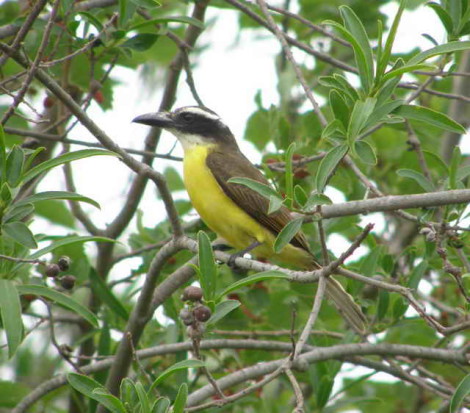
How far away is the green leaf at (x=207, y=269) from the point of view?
3.57 metres

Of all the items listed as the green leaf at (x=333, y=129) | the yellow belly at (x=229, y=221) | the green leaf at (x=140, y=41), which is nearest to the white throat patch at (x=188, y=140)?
the yellow belly at (x=229, y=221)

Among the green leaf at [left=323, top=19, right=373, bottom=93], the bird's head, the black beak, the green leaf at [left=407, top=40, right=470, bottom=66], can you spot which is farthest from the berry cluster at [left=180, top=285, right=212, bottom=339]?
the bird's head

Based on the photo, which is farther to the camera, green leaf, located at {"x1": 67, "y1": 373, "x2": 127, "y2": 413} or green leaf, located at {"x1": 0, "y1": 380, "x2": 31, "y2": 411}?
green leaf, located at {"x1": 0, "y1": 380, "x2": 31, "y2": 411}

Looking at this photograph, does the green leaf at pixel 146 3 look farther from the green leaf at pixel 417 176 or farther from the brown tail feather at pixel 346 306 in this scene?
the brown tail feather at pixel 346 306

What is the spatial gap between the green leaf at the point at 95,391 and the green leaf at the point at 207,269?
0.58m

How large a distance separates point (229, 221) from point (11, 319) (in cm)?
239

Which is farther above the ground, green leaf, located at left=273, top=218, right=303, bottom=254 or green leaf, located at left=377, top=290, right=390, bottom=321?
green leaf, located at left=273, top=218, right=303, bottom=254

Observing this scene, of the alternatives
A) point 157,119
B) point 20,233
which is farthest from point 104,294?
point 20,233

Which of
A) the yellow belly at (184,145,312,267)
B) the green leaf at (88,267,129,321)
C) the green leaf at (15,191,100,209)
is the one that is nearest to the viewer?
→ the green leaf at (15,191,100,209)

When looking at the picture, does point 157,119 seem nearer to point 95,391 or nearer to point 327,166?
point 327,166

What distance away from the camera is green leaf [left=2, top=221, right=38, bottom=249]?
3570mm

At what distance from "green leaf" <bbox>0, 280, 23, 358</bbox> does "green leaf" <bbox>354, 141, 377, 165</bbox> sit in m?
1.57

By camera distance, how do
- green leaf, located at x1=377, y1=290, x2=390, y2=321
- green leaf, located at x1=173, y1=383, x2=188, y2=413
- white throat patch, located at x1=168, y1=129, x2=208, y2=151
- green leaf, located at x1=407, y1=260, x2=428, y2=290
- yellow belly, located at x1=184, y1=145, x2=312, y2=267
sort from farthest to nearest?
white throat patch, located at x1=168, y1=129, x2=208, y2=151 → yellow belly, located at x1=184, y1=145, x2=312, y2=267 → green leaf, located at x1=377, y1=290, x2=390, y2=321 → green leaf, located at x1=407, y1=260, x2=428, y2=290 → green leaf, located at x1=173, y1=383, x2=188, y2=413

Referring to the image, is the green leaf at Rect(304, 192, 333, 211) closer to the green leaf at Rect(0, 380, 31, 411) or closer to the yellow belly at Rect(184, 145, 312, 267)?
A: the yellow belly at Rect(184, 145, 312, 267)
